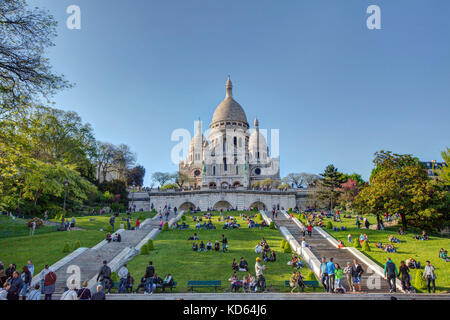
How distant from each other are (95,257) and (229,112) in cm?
6356

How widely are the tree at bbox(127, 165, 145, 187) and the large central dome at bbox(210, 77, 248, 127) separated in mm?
21563

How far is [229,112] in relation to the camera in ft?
256

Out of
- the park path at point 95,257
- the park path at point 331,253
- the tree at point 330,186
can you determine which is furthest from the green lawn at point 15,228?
the tree at point 330,186

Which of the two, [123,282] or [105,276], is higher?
[105,276]

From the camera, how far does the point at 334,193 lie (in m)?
41.5

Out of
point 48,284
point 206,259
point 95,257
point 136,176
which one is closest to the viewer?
point 48,284

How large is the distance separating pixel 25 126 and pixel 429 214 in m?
26.7

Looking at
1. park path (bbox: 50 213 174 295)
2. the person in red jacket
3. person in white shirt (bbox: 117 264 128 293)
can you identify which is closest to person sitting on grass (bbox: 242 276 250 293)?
person in white shirt (bbox: 117 264 128 293)

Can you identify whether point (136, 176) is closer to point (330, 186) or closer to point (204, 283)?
point (330, 186)

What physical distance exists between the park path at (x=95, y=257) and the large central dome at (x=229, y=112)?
55.3 m

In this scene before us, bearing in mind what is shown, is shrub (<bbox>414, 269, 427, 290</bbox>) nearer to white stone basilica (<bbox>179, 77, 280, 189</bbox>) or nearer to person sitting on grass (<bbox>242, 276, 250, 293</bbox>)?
person sitting on grass (<bbox>242, 276, 250, 293</bbox>)

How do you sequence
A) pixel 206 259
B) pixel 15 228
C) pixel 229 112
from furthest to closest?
pixel 229 112
pixel 15 228
pixel 206 259

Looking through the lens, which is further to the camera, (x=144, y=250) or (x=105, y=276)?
(x=144, y=250)

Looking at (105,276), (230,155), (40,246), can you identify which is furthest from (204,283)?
(230,155)
